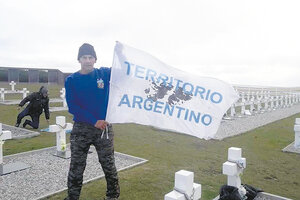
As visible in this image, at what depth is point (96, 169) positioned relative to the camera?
614 centimetres

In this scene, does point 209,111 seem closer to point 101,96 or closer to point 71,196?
point 101,96

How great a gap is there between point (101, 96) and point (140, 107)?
599 millimetres

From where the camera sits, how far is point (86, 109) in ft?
13.3

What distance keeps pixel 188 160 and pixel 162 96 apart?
11.6ft

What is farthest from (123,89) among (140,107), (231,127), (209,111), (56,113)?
(56,113)

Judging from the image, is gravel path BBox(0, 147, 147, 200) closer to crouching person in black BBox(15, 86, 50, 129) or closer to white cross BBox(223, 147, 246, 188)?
white cross BBox(223, 147, 246, 188)

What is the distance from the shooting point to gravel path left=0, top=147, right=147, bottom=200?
4865 millimetres

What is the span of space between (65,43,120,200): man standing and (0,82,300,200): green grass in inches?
34.5

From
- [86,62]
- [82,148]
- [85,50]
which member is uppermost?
[85,50]

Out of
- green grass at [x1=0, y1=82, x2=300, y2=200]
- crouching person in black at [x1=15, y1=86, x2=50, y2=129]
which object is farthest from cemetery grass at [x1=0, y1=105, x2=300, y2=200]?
crouching person in black at [x1=15, y1=86, x2=50, y2=129]

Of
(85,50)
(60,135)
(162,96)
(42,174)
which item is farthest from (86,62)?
(60,135)

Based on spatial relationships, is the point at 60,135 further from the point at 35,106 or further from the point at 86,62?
the point at 35,106

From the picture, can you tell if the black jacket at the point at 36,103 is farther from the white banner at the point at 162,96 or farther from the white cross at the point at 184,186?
the white cross at the point at 184,186

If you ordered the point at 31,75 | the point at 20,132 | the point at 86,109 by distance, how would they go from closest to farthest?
the point at 86,109 < the point at 20,132 < the point at 31,75
